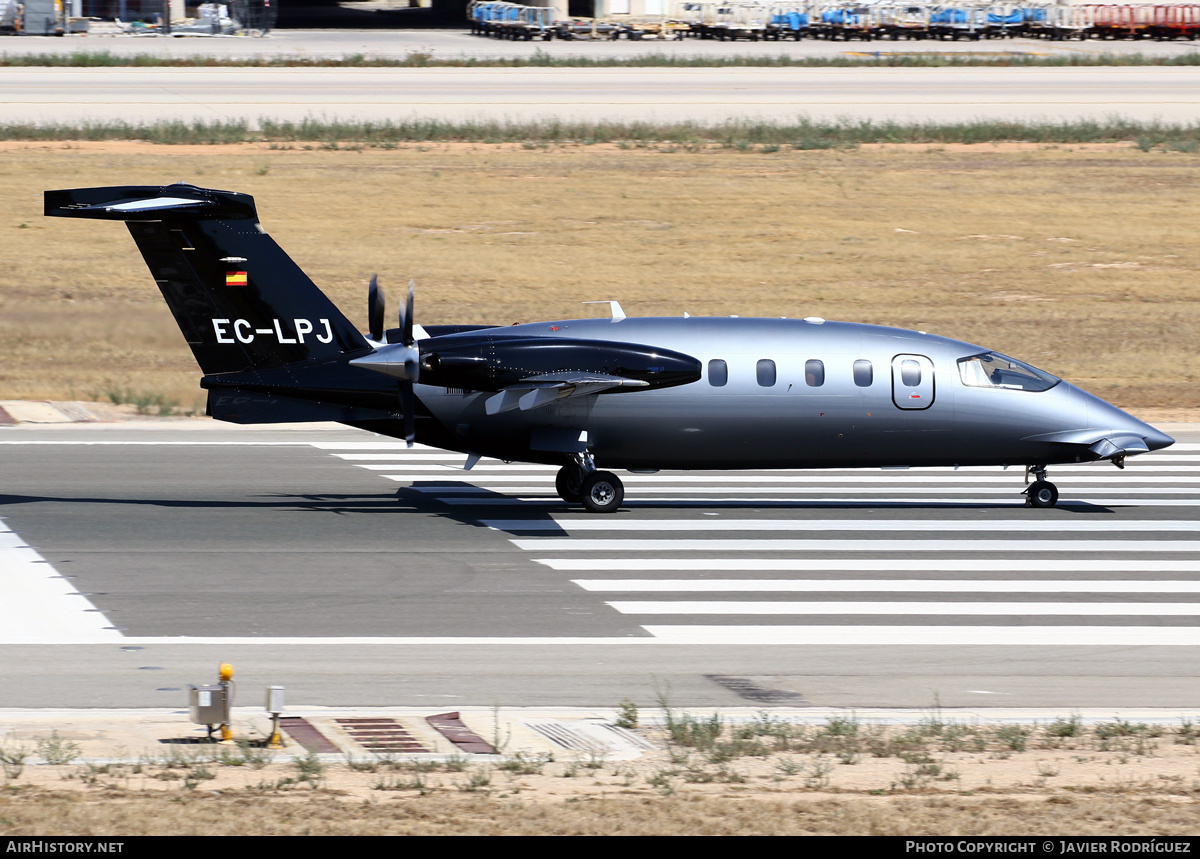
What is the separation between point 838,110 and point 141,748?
58.4m

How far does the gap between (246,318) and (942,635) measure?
10639 mm

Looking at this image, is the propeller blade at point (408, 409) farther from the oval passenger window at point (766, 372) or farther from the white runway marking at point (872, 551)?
the oval passenger window at point (766, 372)

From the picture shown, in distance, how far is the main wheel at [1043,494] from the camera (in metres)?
22.7

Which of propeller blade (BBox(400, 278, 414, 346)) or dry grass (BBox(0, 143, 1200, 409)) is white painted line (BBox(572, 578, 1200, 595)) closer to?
propeller blade (BBox(400, 278, 414, 346))

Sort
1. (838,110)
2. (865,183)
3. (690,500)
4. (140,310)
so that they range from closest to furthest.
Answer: (690,500) < (140,310) < (865,183) < (838,110)

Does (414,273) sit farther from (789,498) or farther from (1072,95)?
(1072,95)

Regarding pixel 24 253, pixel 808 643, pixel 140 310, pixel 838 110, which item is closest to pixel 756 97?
pixel 838 110

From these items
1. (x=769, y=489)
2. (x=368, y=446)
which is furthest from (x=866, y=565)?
(x=368, y=446)

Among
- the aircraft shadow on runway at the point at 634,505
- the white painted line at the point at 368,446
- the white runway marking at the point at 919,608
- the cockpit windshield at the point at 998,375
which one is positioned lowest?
the white painted line at the point at 368,446

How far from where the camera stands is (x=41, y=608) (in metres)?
15.8

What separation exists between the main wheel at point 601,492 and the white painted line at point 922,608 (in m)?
5.00

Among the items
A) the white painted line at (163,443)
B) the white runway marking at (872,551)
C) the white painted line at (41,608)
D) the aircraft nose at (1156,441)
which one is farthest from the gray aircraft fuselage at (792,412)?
the white painted line at (163,443)

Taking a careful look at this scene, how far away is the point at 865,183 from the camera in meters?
52.3

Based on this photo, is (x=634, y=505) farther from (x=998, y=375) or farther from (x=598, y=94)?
(x=598, y=94)
